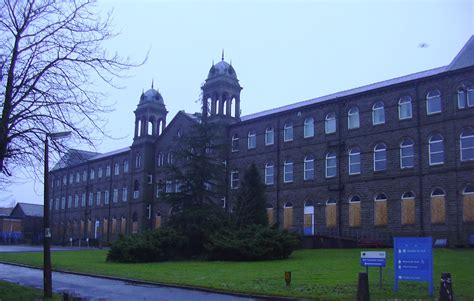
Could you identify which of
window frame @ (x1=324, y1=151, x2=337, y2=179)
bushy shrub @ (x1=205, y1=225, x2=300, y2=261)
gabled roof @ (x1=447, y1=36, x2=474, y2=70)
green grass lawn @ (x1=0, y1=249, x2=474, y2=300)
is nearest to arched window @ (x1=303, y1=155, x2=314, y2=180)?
window frame @ (x1=324, y1=151, x2=337, y2=179)

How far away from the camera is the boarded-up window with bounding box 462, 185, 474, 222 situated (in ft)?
117

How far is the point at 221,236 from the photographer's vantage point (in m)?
34.0

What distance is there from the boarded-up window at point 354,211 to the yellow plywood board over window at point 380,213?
1.55 m

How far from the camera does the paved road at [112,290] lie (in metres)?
17.4

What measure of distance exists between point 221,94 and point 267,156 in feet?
32.1

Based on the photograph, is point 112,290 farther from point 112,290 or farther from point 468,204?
point 468,204

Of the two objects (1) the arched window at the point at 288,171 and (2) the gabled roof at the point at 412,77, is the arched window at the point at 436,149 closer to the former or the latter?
(2) the gabled roof at the point at 412,77

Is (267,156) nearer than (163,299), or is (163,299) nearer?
(163,299)

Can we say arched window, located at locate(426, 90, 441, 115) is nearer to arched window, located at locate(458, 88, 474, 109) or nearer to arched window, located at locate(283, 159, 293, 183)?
arched window, located at locate(458, 88, 474, 109)

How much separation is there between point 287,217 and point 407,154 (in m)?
11.9

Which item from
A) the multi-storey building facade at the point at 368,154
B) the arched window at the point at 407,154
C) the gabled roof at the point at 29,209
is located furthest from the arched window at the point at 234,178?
the gabled roof at the point at 29,209

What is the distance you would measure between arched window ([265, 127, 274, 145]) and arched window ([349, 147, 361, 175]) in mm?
8593

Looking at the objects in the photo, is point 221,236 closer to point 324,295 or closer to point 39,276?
point 39,276

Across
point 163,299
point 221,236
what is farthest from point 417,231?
point 163,299
